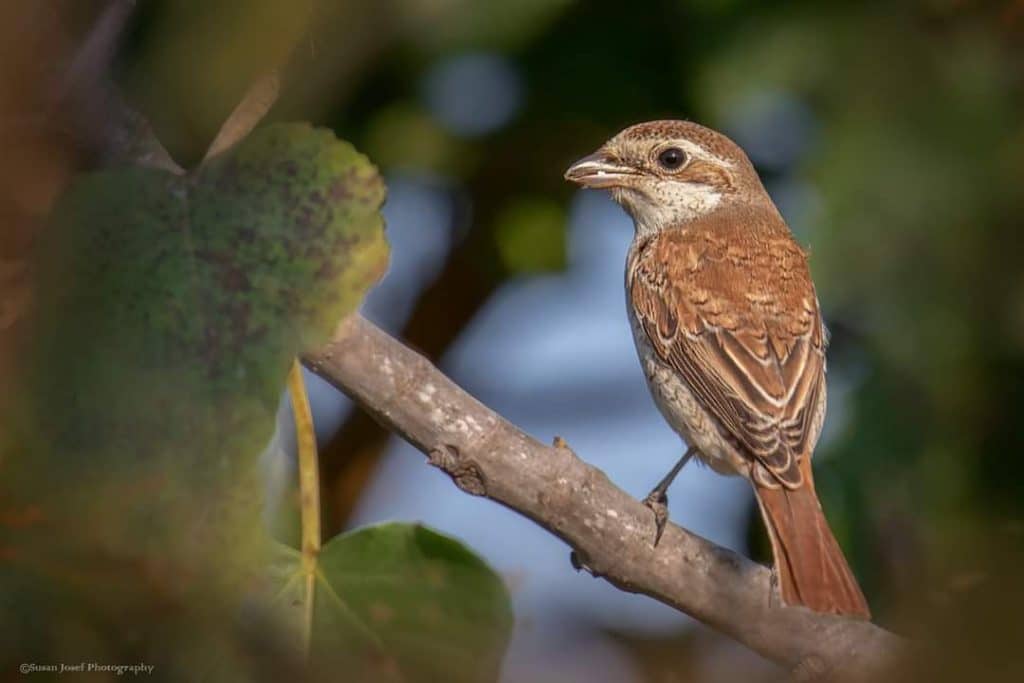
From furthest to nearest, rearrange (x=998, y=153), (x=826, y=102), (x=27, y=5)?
(x=826, y=102)
(x=998, y=153)
(x=27, y=5)

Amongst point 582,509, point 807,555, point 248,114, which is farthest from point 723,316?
point 248,114

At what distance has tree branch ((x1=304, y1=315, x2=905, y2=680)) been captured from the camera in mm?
1820

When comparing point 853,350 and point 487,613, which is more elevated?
point 853,350

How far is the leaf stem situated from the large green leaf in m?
0.60

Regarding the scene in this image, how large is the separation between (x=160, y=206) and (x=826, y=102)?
2161mm

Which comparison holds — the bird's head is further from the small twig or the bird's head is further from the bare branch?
the bare branch

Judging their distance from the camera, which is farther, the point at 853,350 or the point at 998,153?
the point at 853,350

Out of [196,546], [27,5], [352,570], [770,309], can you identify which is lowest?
[352,570]

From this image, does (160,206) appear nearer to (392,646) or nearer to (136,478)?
(136,478)

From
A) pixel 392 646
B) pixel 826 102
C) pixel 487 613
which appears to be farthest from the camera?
pixel 826 102

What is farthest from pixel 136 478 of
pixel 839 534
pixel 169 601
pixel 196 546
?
pixel 839 534

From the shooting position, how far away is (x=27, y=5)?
2.40ft

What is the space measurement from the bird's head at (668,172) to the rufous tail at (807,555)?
1077 millimetres

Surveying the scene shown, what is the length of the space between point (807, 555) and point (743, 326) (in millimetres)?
1113
